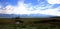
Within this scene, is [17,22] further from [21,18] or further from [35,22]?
[35,22]

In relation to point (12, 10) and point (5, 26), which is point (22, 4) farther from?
point (5, 26)

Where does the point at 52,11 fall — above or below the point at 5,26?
above

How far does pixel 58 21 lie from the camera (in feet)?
4.17

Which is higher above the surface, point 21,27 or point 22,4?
point 22,4

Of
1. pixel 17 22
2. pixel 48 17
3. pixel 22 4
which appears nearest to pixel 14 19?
pixel 17 22

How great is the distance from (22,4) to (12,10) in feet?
0.33

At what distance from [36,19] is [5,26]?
10.9 inches

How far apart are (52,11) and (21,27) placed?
0.97ft

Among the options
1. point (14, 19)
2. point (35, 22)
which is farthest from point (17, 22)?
point (35, 22)

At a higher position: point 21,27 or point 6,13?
point 6,13

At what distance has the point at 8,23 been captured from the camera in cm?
131

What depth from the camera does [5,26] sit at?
4.34ft

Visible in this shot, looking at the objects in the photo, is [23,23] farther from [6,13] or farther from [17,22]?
[6,13]

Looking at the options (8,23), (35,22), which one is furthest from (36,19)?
(8,23)
